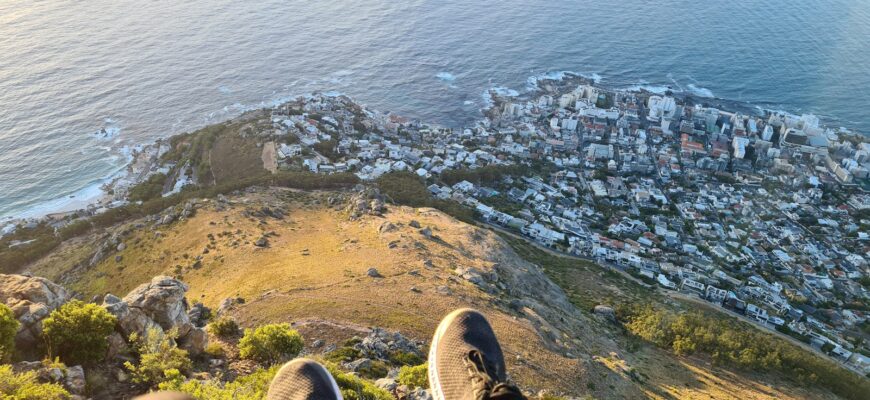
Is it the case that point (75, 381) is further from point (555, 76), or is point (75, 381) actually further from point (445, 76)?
point (555, 76)

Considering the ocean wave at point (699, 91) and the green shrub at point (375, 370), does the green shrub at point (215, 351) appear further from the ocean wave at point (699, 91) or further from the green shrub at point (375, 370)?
the ocean wave at point (699, 91)

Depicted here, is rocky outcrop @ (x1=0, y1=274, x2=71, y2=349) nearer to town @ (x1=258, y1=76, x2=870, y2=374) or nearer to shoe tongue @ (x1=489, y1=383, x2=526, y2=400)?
shoe tongue @ (x1=489, y1=383, x2=526, y2=400)

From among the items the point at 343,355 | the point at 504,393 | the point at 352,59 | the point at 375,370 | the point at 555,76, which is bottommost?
the point at 555,76

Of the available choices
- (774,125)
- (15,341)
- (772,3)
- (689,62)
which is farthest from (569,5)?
(15,341)

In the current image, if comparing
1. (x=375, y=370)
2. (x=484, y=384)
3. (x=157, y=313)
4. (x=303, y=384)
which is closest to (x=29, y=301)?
(x=157, y=313)

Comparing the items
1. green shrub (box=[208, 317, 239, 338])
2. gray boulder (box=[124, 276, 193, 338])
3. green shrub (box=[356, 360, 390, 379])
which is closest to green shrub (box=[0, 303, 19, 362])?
gray boulder (box=[124, 276, 193, 338])

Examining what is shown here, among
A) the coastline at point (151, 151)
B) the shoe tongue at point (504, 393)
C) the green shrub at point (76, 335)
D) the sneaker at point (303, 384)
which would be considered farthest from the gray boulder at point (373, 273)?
the coastline at point (151, 151)
